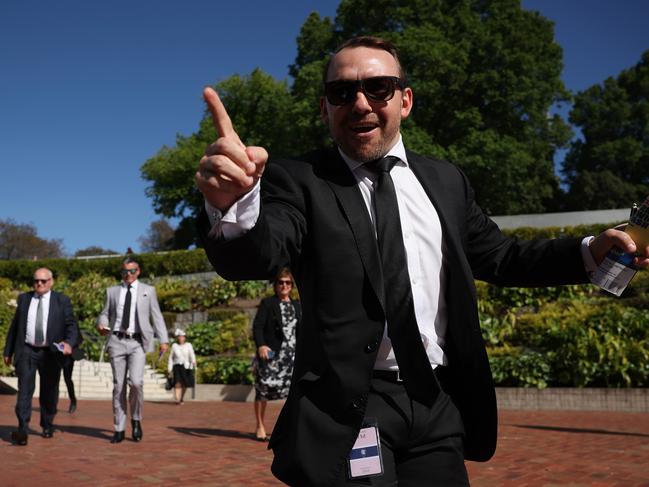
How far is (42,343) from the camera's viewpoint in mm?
9703

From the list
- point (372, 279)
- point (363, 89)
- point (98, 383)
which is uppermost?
point (363, 89)

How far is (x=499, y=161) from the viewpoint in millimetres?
33156

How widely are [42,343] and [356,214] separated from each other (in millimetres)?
8552

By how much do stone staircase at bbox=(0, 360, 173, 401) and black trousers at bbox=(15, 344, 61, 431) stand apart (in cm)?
772

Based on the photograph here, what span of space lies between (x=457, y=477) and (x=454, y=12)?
37.1 meters

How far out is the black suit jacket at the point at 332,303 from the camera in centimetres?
205

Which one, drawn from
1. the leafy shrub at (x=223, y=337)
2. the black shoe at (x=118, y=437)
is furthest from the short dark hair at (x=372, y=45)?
the leafy shrub at (x=223, y=337)

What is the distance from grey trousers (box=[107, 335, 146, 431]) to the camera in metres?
9.11

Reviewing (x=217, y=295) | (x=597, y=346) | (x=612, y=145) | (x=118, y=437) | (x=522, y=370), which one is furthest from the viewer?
(x=612, y=145)

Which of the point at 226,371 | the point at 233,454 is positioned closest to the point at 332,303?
the point at 233,454

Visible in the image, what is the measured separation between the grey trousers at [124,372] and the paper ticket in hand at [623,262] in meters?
7.60

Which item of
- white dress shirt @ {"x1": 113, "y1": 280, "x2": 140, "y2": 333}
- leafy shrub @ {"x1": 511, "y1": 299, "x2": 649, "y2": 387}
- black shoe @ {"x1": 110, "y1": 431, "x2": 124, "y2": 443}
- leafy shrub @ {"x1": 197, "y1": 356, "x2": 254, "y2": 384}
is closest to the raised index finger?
white dress shirt @ {"x1": 113, "y1": 280, "x2": 140, "y2": 333}

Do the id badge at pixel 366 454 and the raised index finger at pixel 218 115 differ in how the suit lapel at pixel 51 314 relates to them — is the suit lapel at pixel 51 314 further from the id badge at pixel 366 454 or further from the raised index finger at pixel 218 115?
the raised index finger at pixel 218 115

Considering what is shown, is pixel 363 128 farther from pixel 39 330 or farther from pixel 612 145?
pixel 612 145
